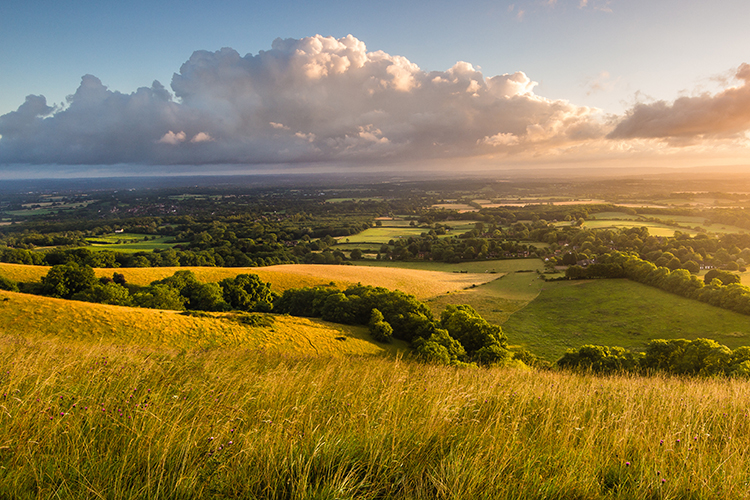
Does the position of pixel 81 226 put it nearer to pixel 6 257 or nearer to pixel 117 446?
pixel 6 257

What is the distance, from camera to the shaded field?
43062 mm

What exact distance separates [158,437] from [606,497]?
4.34 metres

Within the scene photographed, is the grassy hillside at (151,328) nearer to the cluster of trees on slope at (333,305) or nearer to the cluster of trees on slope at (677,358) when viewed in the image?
the cluster of trees on slope at (333,305)

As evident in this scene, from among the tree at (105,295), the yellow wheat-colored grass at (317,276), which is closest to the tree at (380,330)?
the yellow wheat-colored grass at (317,276)

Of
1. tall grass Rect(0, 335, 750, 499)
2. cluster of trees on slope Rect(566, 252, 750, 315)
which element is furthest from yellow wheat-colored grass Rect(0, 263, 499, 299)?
tall grass Rect(0, 335, 750, 499)

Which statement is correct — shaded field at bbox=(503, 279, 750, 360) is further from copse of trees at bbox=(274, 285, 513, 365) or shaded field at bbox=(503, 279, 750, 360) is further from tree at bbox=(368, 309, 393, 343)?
tree at bbox=(368, 309, 393, 343)

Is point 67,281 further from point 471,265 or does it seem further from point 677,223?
point 677,223

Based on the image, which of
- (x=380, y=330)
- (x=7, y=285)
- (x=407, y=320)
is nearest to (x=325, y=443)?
(x=380, y=330)

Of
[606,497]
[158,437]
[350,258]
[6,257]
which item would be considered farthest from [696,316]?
[6,257]

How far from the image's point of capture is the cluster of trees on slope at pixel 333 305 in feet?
108

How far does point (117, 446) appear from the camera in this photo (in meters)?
3.34

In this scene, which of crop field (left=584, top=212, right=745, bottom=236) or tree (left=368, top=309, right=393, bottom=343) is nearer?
tree (left=368, top=309, right=393, bottom=343)

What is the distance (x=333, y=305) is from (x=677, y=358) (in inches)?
1217

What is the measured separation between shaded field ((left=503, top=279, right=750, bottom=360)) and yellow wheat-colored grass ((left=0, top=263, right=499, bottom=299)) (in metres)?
17.9
